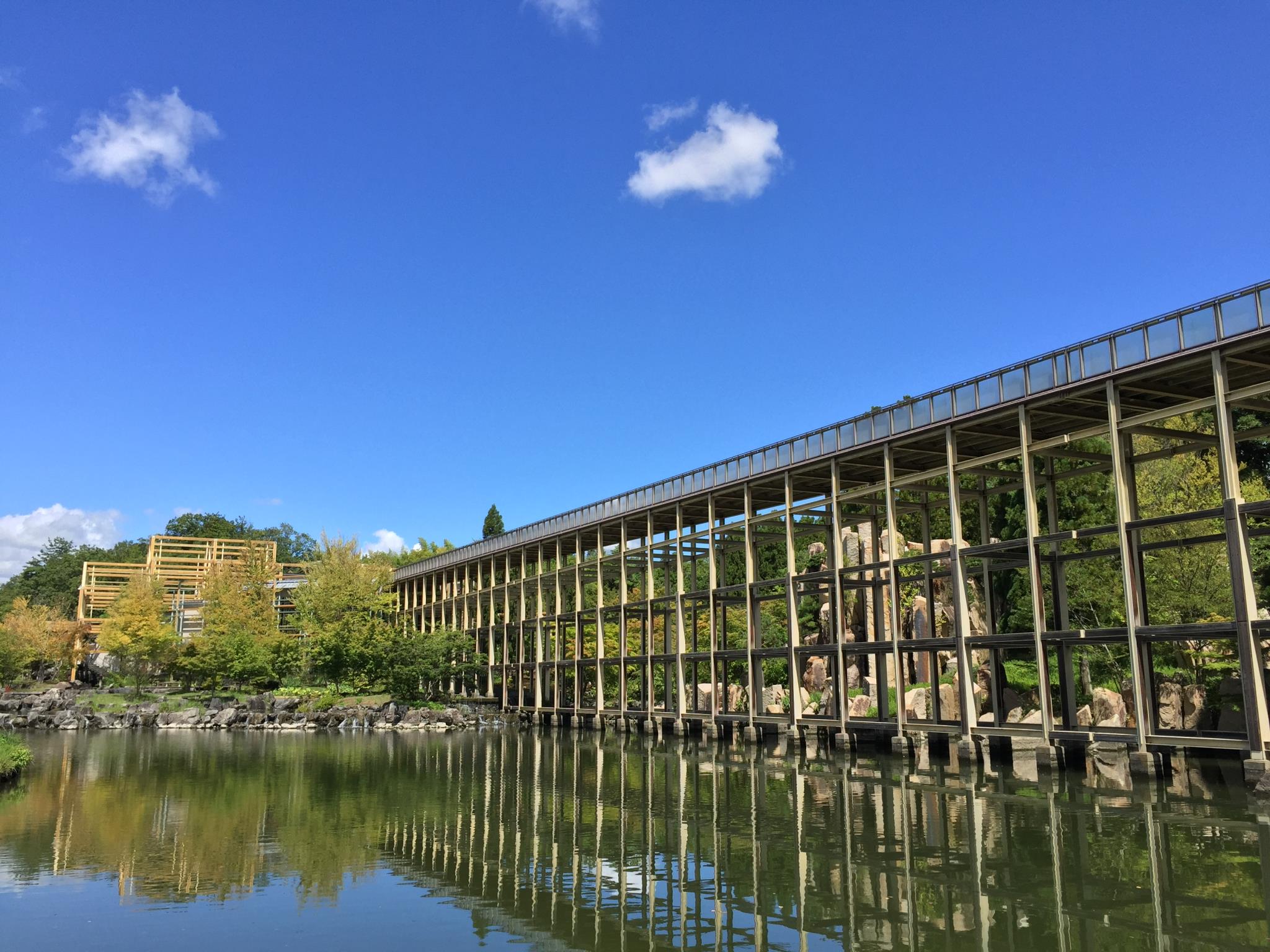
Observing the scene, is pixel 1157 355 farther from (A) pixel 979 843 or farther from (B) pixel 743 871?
(B) pixel 743 871

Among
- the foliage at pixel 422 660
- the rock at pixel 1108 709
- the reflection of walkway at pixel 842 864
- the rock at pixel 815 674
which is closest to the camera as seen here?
the reflection of walkway at pixel 842 864

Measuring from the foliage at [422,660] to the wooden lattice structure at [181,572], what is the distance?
2581 centimetres

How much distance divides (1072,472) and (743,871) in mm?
25676

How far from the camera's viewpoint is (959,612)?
32781mm

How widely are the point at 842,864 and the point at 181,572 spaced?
327ft

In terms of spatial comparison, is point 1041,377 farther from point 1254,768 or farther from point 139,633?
point 139,633

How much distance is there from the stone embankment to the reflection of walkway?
31.6 meters

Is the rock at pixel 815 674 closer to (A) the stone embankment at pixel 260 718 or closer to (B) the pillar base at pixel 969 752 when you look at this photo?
(A) the stone embankment at pixel 260 718

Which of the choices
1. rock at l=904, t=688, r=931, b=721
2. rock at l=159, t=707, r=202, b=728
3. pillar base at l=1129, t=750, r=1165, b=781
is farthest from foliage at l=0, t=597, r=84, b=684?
pillar base at l=1129, t=750, r=1165, b=781

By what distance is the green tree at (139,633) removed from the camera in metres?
70.8

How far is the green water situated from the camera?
12.7 meters

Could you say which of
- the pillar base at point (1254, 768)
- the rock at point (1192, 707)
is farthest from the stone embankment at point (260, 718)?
the pillar base at point (1254, 768)

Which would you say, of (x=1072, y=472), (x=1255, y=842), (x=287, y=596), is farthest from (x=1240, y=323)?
(x=287, y=596)

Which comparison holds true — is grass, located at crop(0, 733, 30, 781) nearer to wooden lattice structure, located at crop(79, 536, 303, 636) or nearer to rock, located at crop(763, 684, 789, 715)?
rock, located at crop(763, 684, 789, 715)
